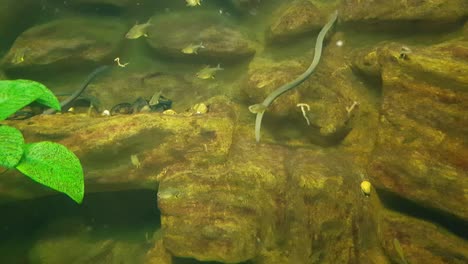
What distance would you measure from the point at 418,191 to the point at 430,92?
153 cm

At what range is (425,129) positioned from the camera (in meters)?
4.70

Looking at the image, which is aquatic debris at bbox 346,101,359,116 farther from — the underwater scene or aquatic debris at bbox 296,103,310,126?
aquatic debris at bbox 296,103,310,126

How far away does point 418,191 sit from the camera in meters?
4.49

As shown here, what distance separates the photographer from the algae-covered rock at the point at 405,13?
5.99m

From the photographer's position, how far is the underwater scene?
4523mm

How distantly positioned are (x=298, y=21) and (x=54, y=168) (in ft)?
22.8

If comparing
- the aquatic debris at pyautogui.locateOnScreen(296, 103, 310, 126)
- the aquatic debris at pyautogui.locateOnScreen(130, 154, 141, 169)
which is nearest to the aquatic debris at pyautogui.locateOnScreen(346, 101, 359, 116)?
the aquatic debris at pyautogui.locateOnScreen(296, 103, 310, 126)

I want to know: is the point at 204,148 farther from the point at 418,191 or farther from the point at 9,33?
the point at 9,33

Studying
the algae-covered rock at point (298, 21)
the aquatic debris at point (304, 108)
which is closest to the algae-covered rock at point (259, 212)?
the aquatic debris at point (304, 108)

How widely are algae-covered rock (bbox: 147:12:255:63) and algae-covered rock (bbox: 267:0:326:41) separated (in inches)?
36.2

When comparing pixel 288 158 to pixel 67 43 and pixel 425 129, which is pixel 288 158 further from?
pixel 67 43

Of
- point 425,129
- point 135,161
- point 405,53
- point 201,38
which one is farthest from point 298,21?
point 135,161

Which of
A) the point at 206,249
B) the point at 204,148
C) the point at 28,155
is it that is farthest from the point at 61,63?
the point at 28,155

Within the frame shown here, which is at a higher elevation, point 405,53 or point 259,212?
point 405,53
